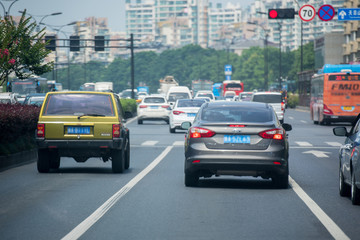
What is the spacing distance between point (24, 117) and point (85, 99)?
434 cm

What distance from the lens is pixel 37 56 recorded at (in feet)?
106

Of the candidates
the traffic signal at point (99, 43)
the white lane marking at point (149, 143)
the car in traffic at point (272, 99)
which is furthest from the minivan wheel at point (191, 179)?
the traffic signal at point (99, 43)

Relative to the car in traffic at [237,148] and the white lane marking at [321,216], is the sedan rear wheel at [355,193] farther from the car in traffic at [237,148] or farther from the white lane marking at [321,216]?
the car in traffic at [237,148]

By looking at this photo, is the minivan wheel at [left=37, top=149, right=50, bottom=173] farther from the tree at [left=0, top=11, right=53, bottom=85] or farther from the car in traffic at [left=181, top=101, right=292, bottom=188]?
the tree at [left=0, top=11, right=53, bottom=85]

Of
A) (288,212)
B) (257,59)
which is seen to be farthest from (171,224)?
(257,59)

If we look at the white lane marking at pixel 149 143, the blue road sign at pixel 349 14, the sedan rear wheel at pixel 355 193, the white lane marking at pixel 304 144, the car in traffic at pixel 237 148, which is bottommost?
the white lane marking at pixel 304 144

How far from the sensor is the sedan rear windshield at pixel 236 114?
565 inches

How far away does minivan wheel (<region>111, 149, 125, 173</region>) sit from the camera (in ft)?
57.3

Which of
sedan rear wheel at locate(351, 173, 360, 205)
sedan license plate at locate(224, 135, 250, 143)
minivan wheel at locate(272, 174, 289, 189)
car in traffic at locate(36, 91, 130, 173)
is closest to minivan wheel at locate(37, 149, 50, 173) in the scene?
car in traffic at locate(36, 91, 130, 173)

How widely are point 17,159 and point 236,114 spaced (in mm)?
7691

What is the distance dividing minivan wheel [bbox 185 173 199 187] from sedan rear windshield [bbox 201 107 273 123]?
0.97m

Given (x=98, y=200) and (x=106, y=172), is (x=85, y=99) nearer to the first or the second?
(x=106, y=172)

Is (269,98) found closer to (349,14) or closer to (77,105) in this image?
(349,14)

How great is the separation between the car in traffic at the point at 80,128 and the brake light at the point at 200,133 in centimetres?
331
